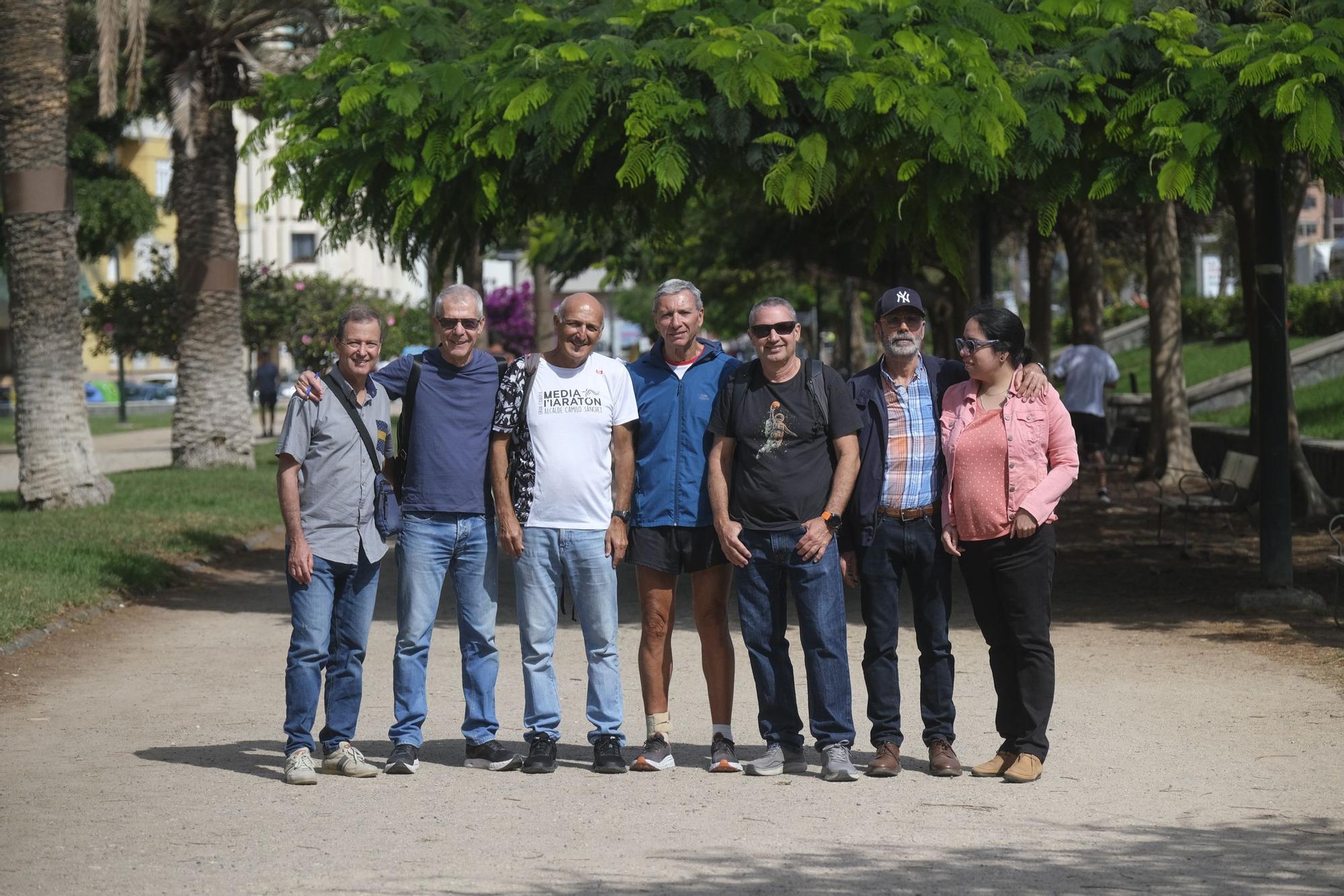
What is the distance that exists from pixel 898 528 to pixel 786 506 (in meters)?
0.46

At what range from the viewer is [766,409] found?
674 centimetres

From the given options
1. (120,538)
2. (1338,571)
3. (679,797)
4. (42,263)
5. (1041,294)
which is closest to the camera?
(679,797)

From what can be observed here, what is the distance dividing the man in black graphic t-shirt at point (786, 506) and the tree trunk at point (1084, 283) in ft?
50.7

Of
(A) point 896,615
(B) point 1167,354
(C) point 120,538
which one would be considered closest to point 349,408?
(A) point 896,615

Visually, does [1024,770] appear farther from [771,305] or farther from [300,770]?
[300,770]

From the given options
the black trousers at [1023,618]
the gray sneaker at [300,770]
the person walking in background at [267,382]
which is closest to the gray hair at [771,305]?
the black trousers at [1023,618]

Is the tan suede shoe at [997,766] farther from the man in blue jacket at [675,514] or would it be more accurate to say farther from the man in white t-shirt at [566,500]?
the man in white t-shirt at [566,500]

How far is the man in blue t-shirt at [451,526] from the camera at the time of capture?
6918 mm

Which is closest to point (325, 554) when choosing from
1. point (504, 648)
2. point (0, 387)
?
point (504, 648)

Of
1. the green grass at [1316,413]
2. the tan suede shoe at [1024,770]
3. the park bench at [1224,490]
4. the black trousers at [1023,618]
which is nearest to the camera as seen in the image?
the tan suede shoe at [1024,770]

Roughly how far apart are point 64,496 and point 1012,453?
12165 millimetres

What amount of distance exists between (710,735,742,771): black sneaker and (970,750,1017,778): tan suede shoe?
914 mm

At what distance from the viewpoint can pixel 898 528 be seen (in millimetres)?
6832

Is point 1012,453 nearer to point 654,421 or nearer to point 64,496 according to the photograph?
point 654,421
